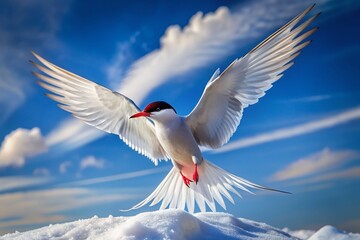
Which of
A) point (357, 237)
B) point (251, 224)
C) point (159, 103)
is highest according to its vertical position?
point (159, 103)

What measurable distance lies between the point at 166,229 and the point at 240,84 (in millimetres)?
1039

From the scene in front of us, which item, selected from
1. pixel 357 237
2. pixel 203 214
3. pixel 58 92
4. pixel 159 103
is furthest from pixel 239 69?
pixel 58 92

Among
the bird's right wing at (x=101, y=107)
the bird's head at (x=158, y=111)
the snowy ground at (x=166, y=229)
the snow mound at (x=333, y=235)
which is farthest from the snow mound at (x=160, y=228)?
the bird's right wing at (x=101, y=107)

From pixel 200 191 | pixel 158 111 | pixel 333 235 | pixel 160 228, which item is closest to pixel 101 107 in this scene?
pixel 158 111

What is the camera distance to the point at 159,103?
2.14 metres

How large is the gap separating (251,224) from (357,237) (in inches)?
18.3

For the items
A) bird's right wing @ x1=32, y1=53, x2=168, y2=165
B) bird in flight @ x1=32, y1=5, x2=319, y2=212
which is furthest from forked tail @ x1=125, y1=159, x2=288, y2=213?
bird's right wing @ x1=32, y1=53, x2=168, y2=165

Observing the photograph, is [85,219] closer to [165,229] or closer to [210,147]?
[165,229]

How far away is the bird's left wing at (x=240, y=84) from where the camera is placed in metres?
2.01

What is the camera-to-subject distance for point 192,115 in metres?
2.32

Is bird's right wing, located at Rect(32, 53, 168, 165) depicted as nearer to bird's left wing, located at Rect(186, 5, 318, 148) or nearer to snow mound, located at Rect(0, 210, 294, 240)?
bird's left wing, located at Rect(186, 5, 318, 148)

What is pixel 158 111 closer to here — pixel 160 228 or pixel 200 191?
pixel 200 191

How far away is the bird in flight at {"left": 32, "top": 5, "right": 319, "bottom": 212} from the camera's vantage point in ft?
6.79

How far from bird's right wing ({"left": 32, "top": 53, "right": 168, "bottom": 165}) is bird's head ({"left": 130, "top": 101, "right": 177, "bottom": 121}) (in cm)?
23
